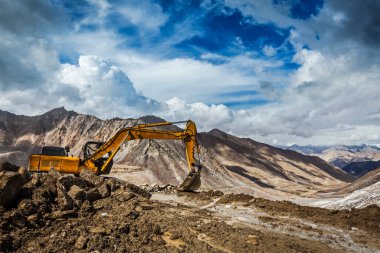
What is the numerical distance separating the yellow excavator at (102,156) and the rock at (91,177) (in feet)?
4.02

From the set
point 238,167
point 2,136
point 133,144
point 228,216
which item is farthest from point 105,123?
point 228,216

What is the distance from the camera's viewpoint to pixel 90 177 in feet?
66.6

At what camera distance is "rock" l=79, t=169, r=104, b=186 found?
19797 mm

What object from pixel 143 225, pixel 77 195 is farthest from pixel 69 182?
pixel 143 225

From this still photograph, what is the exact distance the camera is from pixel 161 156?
189 feet

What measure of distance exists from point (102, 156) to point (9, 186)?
11140 millimetres

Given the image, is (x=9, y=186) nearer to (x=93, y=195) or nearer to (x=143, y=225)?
(x=143, y=225)

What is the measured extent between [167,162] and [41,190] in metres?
43.2

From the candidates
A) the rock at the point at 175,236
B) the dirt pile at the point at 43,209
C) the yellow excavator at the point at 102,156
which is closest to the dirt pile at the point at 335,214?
the yellow excavator at the point at 102,156

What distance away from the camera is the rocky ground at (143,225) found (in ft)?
32.8

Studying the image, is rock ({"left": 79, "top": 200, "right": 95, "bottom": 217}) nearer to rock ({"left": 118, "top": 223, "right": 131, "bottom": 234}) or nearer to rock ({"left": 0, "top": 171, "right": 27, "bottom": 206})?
rock ({"left": 0, "top": 171, "right": 27, "bottom": 206})

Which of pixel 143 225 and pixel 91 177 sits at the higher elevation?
pixel 91 177

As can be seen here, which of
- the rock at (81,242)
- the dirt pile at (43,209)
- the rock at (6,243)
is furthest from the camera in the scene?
the dirt pile at (43,209)

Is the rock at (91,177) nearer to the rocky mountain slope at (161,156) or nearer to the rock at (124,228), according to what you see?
the rock at (124,228)
